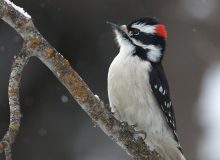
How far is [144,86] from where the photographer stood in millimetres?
5262

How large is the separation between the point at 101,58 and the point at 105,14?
2.27ft

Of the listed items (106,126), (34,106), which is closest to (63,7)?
(34,106)

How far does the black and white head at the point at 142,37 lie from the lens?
218 inches

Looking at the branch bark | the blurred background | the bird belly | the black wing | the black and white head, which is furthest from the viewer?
the blurred background

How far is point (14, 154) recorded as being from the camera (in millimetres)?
8469

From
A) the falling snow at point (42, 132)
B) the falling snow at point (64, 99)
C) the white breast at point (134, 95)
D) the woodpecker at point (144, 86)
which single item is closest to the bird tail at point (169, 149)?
the woodpecker at point (144, 86)

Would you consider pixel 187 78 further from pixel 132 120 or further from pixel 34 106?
pixel 132 120

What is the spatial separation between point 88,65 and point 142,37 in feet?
10.8

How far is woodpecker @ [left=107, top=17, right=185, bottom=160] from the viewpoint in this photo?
5.19m

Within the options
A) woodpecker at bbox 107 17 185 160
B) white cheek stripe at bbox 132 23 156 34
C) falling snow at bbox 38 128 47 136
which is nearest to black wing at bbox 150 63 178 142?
woodpecker at bbox 107 17 185 160

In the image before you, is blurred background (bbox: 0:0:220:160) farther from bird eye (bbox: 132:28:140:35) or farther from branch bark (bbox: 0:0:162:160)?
branch bark (bbox: 0:0:162:160)

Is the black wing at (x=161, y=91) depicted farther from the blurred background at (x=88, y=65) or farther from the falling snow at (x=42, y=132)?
the falling snow at (x=42, y=132)

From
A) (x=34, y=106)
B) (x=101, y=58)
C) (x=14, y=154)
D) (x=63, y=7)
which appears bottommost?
(x=14, y=154)

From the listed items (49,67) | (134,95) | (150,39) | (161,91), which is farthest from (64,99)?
(49,67)
